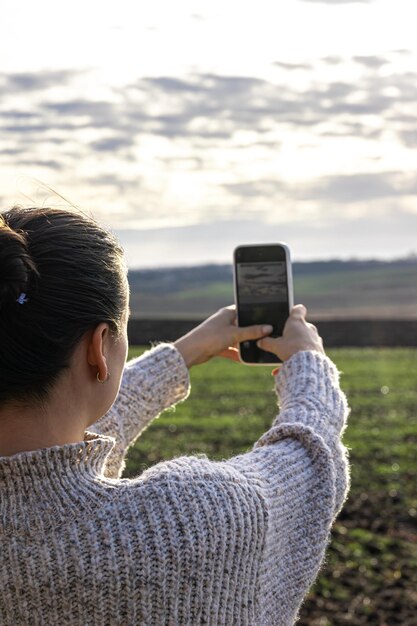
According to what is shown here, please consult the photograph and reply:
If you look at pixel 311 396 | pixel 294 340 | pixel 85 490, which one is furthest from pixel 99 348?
pixel 294 340

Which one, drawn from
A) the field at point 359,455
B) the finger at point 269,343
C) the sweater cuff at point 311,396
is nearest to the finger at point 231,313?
the finger at point 269,343

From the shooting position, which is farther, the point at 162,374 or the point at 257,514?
the point at 162,374

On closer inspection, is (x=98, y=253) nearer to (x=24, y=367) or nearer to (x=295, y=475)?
(x=24, y=367)

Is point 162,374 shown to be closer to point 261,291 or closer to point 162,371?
point 162,371

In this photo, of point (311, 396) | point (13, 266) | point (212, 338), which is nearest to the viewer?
point (13, 266)

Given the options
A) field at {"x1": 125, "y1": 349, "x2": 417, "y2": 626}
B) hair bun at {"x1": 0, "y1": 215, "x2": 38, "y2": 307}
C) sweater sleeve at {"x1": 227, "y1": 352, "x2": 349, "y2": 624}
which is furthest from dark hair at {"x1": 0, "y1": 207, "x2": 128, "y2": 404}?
field at {"x1": 125, "y1": 349, "x2": 417, "y2": 626}

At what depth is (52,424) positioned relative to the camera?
1.63 metres

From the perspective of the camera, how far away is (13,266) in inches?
61.1

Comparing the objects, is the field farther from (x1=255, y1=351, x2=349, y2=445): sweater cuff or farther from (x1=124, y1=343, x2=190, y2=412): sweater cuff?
(x1=255, y1=351, x2=349, y2=445): sweater cuff

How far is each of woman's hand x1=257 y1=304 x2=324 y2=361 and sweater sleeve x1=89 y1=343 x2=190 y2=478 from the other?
0.27 m

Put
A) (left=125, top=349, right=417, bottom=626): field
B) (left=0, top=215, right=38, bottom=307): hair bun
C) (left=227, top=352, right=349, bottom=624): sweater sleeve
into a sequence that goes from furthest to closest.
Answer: (left=125, top=349, right=417, bottom=626): field, (left=227, top=352, right=349, bottom=624): sweater sleeve, (left=0, top=215, right=38, bottom=307): hair bun

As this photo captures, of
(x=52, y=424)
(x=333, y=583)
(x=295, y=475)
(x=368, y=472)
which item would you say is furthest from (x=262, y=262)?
(x=368, y=472)

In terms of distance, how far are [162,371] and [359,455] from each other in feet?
23.2

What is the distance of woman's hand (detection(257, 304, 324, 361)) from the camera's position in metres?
2.17
